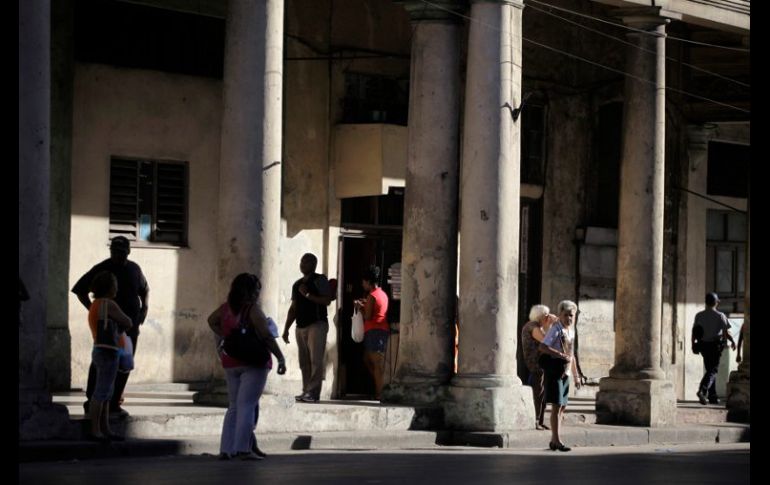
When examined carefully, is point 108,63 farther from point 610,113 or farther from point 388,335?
point 610,113

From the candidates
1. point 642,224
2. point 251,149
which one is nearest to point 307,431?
point 251,149

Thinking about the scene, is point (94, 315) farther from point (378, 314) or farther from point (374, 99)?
point (374, 99)

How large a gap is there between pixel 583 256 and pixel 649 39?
4777 millimetres

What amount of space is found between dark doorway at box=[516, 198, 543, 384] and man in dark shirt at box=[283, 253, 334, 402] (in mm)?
5728

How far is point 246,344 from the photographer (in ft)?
43.6

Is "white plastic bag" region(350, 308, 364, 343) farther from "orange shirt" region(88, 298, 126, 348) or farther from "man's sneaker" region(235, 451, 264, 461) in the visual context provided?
"orange shirt" region(88, 298, 126, 348)

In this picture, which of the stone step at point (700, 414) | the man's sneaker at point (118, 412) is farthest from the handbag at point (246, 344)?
the stone step at point (700, 414)

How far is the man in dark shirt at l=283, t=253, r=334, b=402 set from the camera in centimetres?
1753

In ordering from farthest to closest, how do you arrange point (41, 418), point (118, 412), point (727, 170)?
point (727, 170), point (118, 412), point (41, 418)

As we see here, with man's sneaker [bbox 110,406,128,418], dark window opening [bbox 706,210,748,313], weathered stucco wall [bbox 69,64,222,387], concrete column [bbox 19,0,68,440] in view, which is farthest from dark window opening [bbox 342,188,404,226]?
dark window opening [bbox 706,210,748,313]

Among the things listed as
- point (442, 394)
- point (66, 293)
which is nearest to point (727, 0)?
point (442, 394)

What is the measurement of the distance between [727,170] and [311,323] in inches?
444

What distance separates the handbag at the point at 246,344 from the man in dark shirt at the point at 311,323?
13.7 feet

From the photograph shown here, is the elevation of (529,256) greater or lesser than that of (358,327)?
greater
